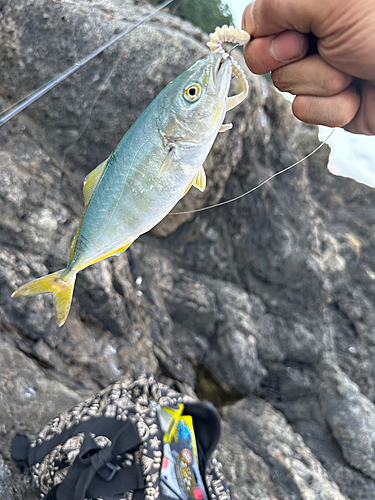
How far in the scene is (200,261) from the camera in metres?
2.91

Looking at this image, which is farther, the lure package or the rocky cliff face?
the rocky cliff face

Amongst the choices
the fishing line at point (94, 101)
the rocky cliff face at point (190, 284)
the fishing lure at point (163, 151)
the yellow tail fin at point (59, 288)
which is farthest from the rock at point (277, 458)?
the fishing line at point (94, 101)

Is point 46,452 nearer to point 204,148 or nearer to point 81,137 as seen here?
point 204,148

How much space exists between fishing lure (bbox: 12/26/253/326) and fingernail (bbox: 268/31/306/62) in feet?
0.83

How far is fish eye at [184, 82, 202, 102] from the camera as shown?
786 millimetres

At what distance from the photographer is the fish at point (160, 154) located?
0.79 m

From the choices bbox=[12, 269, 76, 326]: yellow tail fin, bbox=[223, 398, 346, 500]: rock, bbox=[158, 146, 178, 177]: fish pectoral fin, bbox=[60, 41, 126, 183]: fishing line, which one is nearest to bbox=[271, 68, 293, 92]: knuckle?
bbox=[158, 146, 178, 177]: fish pectoral fin

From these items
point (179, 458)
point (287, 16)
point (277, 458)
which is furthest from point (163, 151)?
point (277, 458)

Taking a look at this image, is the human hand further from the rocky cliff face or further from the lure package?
the rocky cliff face

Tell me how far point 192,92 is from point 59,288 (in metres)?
0.58

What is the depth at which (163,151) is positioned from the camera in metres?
0.80

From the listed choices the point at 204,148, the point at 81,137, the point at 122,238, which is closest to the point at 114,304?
the point at 81,137

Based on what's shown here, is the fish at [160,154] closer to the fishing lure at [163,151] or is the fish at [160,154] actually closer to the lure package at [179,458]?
the fishing lure at [163,151]

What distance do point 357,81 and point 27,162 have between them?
72.6 inches
